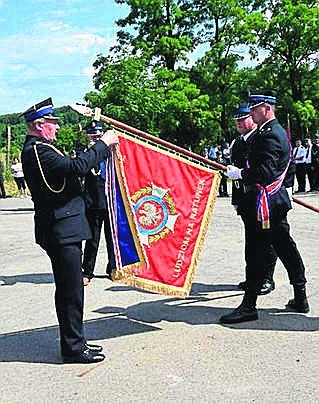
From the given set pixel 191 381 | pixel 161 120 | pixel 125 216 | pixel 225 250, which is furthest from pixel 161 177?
pixel 161 120

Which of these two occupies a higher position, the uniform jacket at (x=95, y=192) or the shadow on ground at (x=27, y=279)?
the uniform jacket at (x=95, y=192)

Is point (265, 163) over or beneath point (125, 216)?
over

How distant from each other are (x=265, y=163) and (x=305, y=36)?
29.5 m

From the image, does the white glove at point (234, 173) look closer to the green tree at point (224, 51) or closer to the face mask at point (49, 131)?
the face mask at point (49, 131)

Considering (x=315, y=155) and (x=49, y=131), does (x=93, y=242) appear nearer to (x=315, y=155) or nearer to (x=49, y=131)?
(x=49, y=131)

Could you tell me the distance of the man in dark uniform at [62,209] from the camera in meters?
4.79

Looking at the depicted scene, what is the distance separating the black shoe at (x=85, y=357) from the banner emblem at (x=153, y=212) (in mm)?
1098

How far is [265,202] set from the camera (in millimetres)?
5836

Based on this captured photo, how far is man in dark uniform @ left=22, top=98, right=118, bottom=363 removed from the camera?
479 centimetres

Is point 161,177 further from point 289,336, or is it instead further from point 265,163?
point 289,336

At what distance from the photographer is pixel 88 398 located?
171 inches

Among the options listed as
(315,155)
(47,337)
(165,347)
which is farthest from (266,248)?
(315,155)

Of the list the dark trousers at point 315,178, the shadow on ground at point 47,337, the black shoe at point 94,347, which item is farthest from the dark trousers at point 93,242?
the dark trousers at point 315,178

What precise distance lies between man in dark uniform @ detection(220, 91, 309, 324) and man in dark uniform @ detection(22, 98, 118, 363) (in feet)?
4.71
